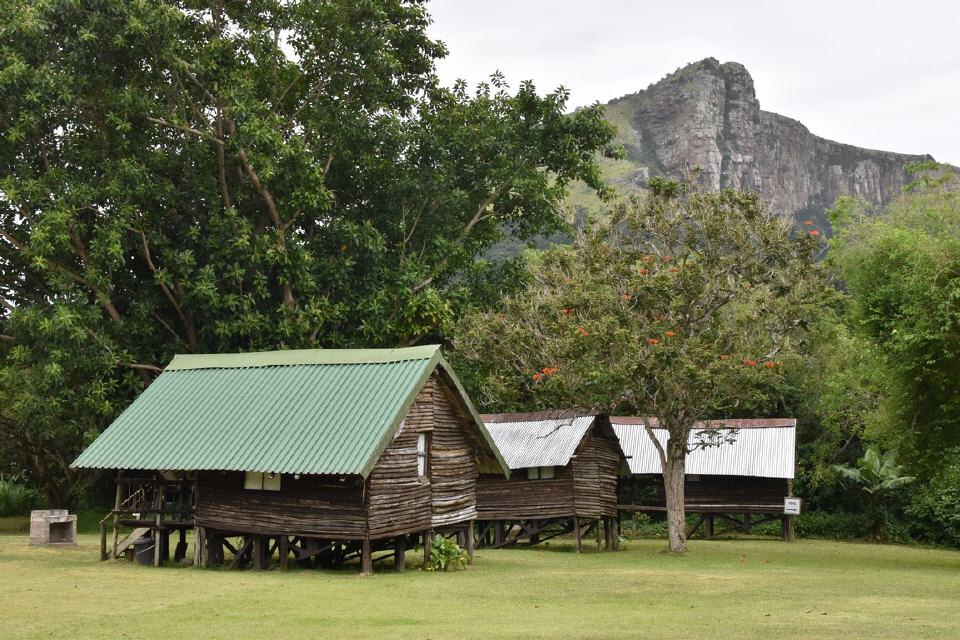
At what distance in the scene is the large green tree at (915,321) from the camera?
2708 centimetres

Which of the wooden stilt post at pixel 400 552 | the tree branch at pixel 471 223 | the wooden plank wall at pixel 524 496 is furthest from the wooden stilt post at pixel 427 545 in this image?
the tree branch at pixel 471 223

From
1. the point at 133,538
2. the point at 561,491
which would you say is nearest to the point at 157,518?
the point at 133,538

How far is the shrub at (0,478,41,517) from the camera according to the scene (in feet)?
158

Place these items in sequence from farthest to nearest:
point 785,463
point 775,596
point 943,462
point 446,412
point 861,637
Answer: point 785,463, point 943,462, point 446,412, point 775,596, point 861,637

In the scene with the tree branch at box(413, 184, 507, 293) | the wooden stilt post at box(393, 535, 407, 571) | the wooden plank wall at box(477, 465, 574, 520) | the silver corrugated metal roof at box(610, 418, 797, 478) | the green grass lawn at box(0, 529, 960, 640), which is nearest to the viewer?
the green grass lawn at box(0, 529, 960, 640)

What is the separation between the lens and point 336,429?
24.2 meters

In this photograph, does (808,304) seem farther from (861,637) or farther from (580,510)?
(861,637)

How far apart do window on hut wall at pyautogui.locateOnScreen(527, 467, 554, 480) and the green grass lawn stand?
634 cm

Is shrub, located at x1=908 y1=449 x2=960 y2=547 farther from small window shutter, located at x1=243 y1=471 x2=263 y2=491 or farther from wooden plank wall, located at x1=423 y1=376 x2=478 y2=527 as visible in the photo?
small window shutter, located at x1=243 y1=471 x2=263 y2=491

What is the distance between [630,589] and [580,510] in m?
14.3

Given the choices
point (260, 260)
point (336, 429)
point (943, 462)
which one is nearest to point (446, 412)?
point (336, 429)

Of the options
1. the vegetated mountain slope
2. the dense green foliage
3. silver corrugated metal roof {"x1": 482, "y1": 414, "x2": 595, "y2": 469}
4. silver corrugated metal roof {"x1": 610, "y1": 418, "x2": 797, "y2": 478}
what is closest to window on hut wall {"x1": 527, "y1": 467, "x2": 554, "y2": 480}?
silver corrugated metal roof {"x1": 482, "y1": 414, "x2": 595, "y2": 469}

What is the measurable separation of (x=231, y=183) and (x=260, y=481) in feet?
56.0

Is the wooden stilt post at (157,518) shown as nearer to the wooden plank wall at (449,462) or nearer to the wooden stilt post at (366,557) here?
the wooden stilt post at (366,557)
